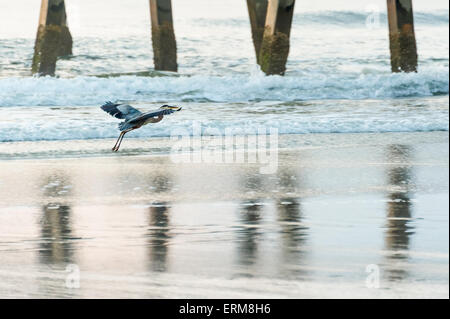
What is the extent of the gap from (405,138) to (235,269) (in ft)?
17.1

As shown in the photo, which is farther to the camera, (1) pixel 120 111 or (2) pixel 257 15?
(2) pixel 257 15

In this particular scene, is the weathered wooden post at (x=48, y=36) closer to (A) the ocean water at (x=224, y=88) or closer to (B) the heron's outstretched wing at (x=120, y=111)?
(A) the ocean water at (x=224, y=88)

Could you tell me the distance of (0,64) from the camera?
69.5 ft

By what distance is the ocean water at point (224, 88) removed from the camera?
10.1 meters

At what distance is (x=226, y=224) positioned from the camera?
5207 mm

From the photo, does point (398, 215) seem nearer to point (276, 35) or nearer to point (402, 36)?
point (276, 35)

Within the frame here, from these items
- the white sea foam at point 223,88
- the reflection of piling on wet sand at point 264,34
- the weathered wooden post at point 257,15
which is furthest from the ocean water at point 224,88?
the weathered wooden post at point 257,15

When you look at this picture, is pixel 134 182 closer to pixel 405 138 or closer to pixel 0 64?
pixel 405 138

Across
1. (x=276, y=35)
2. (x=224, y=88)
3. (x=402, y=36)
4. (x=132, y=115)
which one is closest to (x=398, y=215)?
(x=132, y=115)

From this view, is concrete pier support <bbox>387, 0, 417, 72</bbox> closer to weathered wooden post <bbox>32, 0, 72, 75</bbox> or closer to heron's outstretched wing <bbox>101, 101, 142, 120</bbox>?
weathered wooden post <bbox>32, 0, 72, 75</bbox>

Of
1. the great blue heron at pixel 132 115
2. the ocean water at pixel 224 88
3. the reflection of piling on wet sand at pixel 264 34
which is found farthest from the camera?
the reflection of piling on wet sand at pixel 264 34

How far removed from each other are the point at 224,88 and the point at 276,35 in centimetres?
111

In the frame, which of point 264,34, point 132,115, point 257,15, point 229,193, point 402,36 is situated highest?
point 257,15

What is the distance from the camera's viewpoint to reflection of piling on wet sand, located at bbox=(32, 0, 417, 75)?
46.6 ft
